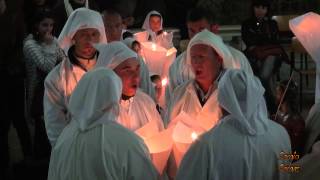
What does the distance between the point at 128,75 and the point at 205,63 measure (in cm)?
60

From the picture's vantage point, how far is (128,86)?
4.20m

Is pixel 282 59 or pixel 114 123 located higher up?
pixel 114 123

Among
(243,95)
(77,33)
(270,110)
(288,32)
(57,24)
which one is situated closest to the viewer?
(243,95)

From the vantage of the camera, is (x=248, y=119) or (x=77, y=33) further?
(x=77, y=33)

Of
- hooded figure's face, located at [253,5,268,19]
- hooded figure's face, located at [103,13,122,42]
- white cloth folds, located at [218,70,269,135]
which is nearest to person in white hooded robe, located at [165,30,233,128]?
white cloth folds, located at [218,70,269,135]

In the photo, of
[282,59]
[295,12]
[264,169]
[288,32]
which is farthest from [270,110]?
[295,12]

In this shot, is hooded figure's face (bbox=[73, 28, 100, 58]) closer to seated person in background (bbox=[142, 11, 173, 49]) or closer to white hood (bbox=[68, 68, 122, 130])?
white hood (bbox=[68, 68, 122, 130])

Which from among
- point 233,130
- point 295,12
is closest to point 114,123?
point 233,130

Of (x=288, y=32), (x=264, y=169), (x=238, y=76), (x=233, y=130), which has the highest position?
(x=238, y=76)

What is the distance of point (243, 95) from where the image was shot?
11.0 feet

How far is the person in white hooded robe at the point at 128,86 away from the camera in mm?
4199

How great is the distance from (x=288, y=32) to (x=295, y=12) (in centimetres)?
85

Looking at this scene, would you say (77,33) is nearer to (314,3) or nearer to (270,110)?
(270,110)

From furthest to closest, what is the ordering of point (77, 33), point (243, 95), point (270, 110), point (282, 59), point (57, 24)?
point (282, 59)
point (57, 24)
point (270, 110)
point (77, 33)
point (243, 95)
